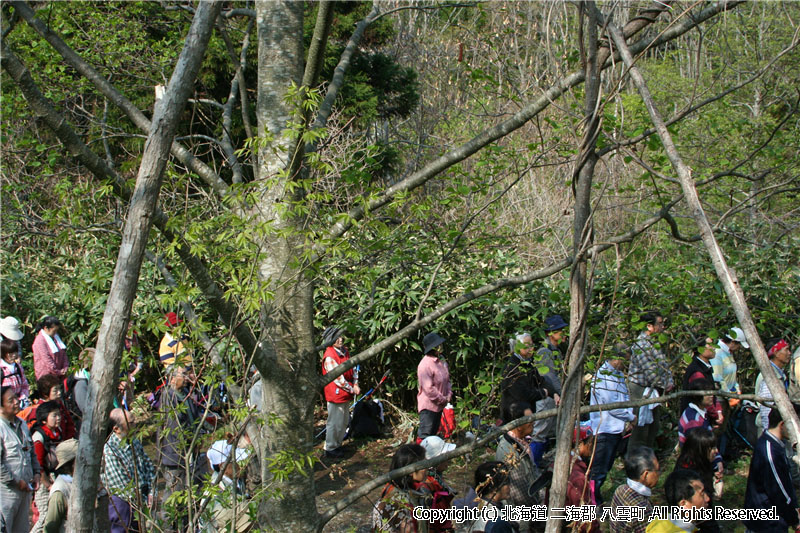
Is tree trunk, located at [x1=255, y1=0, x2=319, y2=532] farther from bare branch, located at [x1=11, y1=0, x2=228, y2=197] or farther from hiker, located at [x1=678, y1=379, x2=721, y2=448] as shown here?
hiker, located at [x1=678, y1=379, x2=721, y2=448]

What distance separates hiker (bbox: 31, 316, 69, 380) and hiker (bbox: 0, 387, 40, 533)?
A: 3.27 metres

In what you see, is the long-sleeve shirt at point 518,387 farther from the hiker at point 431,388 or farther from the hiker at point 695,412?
the hiker at point 695,412

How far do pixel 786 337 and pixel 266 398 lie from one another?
673cm

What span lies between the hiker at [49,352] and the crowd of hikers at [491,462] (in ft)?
2.18

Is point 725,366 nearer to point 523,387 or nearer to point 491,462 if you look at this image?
point 523,387

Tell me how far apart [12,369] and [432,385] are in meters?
4.99

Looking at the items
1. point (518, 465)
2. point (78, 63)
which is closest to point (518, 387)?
point (518, 465)

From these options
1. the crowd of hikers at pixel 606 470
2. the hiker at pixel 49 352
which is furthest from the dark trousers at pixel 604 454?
the hiker at pixel 49 352

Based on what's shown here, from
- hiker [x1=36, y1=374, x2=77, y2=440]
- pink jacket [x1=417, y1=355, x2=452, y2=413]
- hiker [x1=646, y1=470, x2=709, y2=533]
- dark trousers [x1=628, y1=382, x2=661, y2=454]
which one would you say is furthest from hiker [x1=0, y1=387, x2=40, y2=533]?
dark trousers [x1=628, y1=382, x2=661, y2=454]

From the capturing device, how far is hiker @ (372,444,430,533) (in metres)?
4.33

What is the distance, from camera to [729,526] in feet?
22.1

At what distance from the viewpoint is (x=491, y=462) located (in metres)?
5.05

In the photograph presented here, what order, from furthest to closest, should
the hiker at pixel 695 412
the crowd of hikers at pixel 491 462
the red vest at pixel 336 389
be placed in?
1. the red vest at pixel 336 389
2. the hiker at pixel 695 412
3. the crowd of hikers at pixel 491 462

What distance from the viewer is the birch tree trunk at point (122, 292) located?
236 cm
